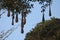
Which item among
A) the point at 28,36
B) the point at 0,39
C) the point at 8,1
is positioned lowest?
the point at 0,39

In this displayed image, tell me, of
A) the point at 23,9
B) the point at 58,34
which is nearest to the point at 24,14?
the point at 23,9

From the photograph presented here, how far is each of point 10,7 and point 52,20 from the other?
3.69 m

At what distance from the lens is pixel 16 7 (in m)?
8.36

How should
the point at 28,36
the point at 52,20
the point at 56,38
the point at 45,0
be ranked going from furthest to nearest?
the point at 45,0 → the point at 52,20 → the point at 28,36 → the point at 56,38

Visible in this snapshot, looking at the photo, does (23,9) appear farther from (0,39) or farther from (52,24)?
(52,24)

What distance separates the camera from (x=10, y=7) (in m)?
8.27

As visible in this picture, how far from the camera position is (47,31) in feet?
14.4

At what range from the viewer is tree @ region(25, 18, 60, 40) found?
162 inches

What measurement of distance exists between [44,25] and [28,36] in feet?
1.45

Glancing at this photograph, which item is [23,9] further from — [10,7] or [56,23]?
[56,23]

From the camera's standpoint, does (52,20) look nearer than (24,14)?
Yes

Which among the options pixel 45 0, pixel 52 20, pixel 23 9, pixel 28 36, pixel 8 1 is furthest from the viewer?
pixel 45 0

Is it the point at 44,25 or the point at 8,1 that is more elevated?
the point at 8,1

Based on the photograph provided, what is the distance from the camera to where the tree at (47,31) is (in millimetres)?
4127
